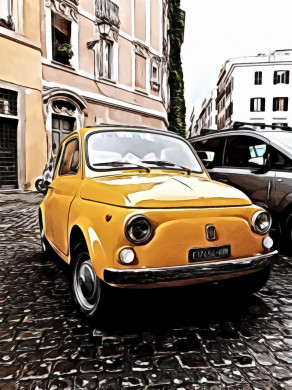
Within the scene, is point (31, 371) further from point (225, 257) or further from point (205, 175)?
point (205, 175)

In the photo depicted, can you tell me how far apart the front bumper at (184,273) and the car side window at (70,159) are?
1.60 m

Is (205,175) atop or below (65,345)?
atop

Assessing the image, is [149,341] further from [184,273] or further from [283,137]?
[283,137]

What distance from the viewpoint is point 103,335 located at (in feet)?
9.70

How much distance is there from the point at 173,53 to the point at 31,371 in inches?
1256

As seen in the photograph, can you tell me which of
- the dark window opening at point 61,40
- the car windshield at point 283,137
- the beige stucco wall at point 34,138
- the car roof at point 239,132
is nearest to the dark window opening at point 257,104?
the dark window opening at point 61,40

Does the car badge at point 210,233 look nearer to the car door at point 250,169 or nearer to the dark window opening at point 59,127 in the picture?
the car door at point 250,169

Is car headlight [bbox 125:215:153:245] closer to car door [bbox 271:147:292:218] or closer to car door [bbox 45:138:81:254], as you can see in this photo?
car door [bbox 45:138:81:254]

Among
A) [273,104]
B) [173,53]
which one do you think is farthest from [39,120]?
[273,104]

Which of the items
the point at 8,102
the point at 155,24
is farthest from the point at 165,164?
the point at 155,24

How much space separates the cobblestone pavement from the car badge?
1.52 feet

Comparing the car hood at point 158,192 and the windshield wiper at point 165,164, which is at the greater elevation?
the windshield wiper at point 165,164

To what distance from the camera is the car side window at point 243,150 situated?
619cm

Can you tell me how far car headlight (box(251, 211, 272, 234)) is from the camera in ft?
10.3
